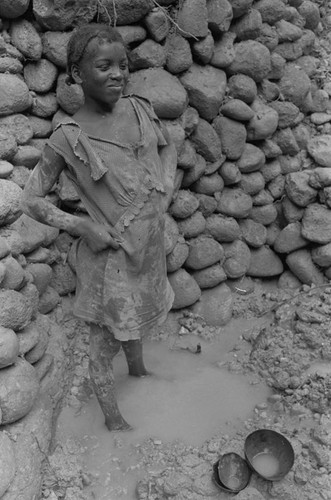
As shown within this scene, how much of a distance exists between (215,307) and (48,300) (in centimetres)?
99

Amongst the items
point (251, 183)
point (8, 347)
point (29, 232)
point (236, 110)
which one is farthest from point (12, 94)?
point (251, 183)

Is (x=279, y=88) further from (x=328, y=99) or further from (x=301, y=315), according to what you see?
(x=301, y=315)

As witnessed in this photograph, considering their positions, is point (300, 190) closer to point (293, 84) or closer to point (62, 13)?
point (293, 84)

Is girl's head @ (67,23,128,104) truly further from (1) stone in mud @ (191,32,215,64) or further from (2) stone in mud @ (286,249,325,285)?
(2) stone in mud @ (286,249,325,285)

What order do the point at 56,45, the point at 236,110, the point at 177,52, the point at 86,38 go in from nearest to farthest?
the point at 86,38
the point at 56,45
the point at 177,52
the point at 236,110

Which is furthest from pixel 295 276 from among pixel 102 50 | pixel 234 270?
pixel 102 50

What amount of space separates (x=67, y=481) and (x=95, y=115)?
4.66ft

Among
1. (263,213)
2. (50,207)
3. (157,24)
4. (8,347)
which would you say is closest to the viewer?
(50,207)

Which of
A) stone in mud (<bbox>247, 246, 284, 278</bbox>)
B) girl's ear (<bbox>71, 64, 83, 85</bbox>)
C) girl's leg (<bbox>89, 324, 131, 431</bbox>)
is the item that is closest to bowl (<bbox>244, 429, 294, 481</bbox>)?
girl's leg (<bbox>89, 324, 131, 431</bbox>)

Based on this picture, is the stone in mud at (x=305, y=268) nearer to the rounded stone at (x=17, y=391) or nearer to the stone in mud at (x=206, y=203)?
the stone in mud at (x=206, y=203)

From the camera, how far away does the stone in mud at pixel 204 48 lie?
→ 2785 millimetres

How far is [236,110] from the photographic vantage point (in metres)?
2.95

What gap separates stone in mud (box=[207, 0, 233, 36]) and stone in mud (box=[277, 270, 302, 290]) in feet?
4.77

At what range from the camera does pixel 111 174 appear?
1.90m
